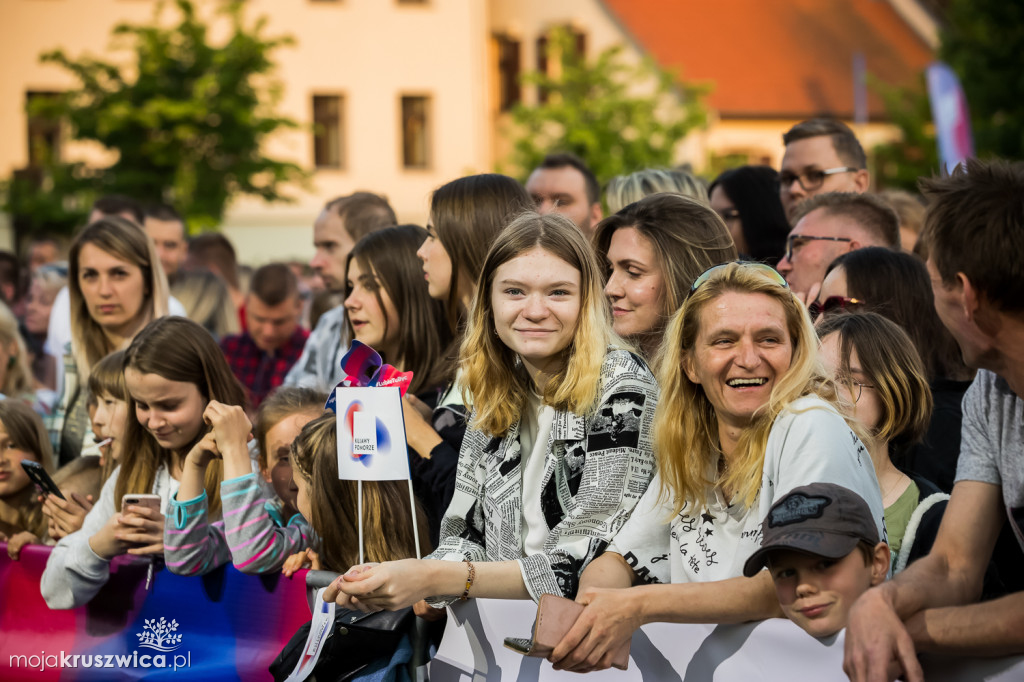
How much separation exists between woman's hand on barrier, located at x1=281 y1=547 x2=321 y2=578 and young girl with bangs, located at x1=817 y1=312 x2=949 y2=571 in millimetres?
1811

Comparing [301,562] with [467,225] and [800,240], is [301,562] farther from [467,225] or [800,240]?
[800,240]

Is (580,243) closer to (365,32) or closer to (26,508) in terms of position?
(26,508)

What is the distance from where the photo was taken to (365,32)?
36.2m

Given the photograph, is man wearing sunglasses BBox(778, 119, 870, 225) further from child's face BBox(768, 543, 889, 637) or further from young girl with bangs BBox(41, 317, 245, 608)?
child's face BBox(768, 543, 889, 637)

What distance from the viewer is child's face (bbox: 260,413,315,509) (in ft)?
16.4

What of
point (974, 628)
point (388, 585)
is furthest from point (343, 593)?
point (974, 628)

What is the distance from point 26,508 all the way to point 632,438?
3144 millimetres

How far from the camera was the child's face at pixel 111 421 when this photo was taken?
16.8 feet

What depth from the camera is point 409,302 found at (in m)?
5.33

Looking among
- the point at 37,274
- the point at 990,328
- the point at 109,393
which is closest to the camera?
the point at 990,328

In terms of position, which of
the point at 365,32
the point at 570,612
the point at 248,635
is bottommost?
the point at 248,635

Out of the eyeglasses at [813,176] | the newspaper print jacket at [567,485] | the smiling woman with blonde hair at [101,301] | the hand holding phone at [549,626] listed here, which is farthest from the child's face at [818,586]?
the smiling woman with blonde hair at [101,301]

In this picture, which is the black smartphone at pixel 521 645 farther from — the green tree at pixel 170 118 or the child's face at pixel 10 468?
the green tree at pixel 170 118

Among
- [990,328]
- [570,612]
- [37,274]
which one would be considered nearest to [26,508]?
[570,612]
